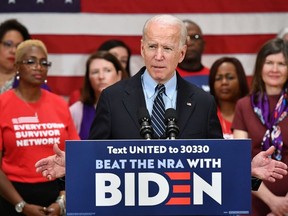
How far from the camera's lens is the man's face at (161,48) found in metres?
3.17

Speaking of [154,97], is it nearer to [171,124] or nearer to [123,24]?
[171,124]

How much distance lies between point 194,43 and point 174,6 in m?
0.62

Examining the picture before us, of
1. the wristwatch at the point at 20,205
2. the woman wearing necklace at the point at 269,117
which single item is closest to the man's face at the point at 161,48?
the woman wearing necklace at the point at 269,117

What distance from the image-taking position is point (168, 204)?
2.83m

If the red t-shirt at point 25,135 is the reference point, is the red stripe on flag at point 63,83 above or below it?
above

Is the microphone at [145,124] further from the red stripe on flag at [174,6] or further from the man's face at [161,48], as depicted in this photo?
the red stripe on flag at [174,6]

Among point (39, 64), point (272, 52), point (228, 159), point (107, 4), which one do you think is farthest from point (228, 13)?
point (228, 159)

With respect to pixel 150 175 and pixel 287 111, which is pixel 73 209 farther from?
pixel 287 111

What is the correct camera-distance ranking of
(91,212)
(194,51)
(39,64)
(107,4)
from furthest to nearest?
(107,4), (194,51), (39,64), (91,212)

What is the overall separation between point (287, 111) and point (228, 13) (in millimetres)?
2137

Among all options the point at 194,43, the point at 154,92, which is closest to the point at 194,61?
the point at 194,43

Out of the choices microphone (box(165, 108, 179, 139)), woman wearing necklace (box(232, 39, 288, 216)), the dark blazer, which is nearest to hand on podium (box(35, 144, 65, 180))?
the dark blazer

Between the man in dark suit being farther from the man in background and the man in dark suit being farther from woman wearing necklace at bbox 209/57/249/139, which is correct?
the man in background

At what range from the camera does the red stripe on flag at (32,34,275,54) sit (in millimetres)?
6383
